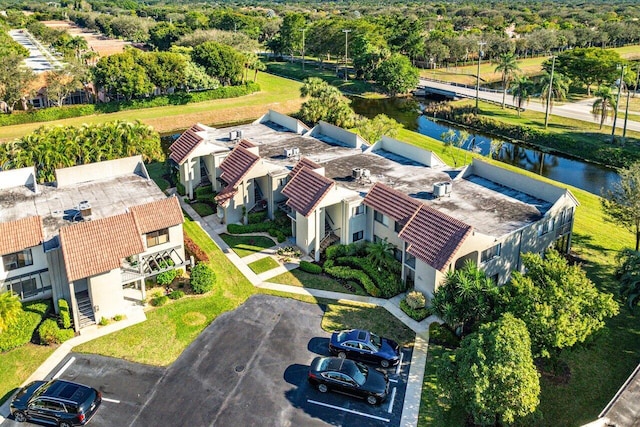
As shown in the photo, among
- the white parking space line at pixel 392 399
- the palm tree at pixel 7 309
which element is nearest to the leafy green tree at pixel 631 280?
the white parking space line at pixel 392 399

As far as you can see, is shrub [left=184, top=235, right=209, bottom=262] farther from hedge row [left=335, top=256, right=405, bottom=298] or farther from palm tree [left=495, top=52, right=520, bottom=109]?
palm tree [left=495, top=52, right=520, bottom=109]

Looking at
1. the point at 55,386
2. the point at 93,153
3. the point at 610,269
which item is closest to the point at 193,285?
the point at 55,386

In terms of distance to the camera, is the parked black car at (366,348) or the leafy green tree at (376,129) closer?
the parked black car at (366,348)

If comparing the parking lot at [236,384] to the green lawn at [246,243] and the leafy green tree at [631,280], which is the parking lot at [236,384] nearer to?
the green lawn at [246,243]

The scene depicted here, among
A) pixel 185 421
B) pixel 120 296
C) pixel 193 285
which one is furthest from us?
pixel 193 285

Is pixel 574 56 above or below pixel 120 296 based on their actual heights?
above

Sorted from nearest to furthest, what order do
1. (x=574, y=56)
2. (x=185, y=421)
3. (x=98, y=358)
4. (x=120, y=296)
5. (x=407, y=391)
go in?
(x=185, y=421)
(x=407, y=391)
(x=98, y=358)
(x=120, y=296)
(x=574, y=56)

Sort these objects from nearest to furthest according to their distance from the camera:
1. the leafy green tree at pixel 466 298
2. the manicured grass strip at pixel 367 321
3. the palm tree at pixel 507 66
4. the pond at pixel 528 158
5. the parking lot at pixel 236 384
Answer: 1. the parking lot at pixel 236 384
2. the leafy green tree at pixel 466 298
3. the manicured grass strip at pixel 367 321
4. the pond at pixel 528 158
5. the palm tree at pixel 507 66

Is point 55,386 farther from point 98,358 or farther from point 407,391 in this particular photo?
point 407,391
